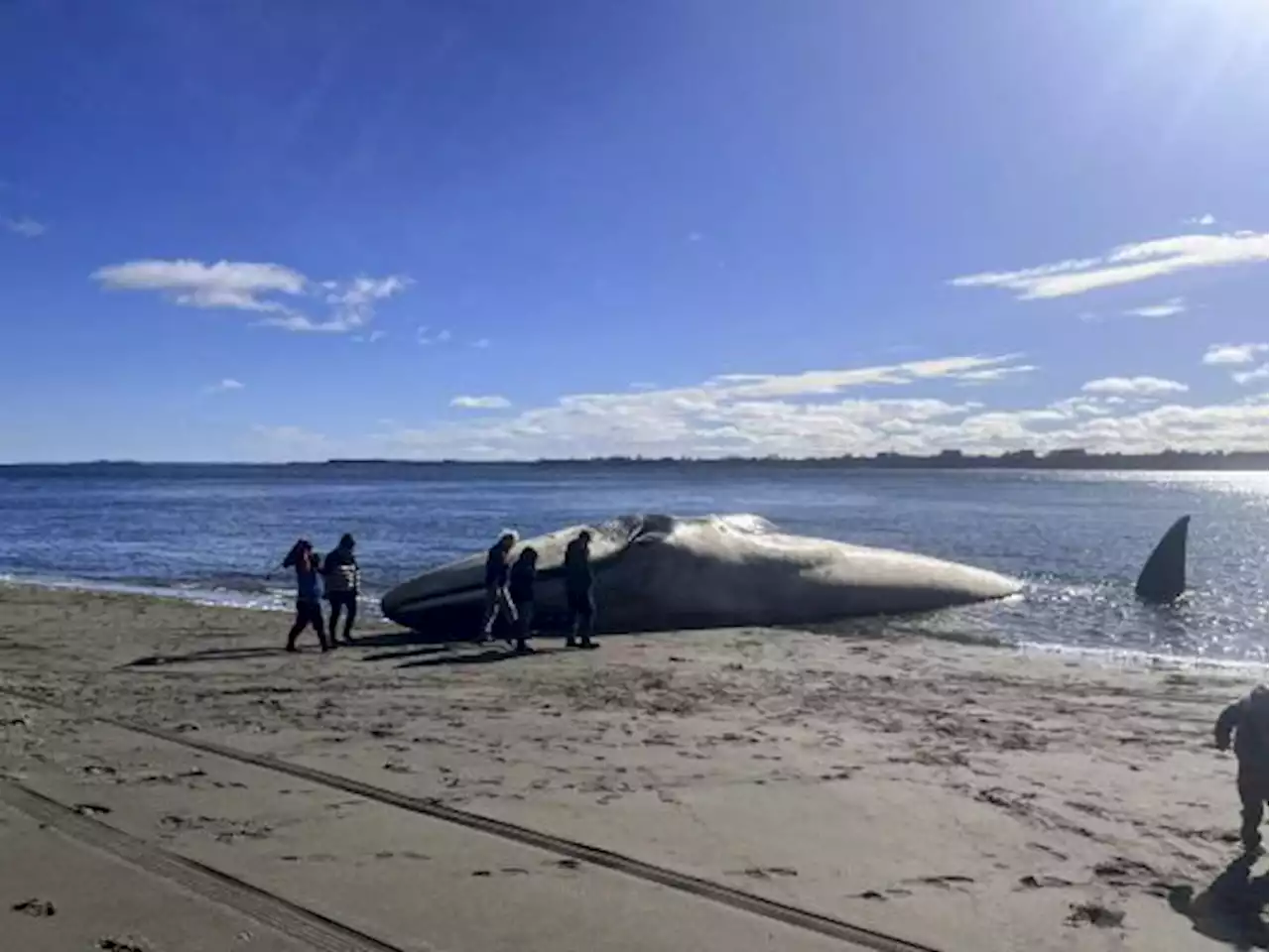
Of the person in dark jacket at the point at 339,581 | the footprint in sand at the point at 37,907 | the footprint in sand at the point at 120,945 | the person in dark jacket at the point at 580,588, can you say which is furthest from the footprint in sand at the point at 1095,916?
the person in dark jacket at the point at 339,581

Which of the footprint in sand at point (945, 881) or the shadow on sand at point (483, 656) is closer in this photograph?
the footprint in sand at point (945, 881)

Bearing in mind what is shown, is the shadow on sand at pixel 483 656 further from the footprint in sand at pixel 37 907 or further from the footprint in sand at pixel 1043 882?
the footprint in sand at pixel 1043 882

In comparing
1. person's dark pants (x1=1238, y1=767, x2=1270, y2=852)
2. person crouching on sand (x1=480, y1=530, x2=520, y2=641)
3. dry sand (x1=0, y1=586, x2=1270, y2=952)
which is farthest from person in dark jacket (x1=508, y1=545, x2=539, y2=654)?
person's dark pants (x1=1238, y1=767, x2=1270, y2=852)

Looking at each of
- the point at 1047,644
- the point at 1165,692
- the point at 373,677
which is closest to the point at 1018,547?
the point at 1047,644

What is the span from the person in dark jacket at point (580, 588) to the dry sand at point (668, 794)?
2017 mm

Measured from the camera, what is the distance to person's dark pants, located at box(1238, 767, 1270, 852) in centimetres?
625

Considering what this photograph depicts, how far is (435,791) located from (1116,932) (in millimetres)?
4272

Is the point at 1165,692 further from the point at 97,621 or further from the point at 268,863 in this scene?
the point at 97,621

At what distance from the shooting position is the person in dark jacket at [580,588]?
16672mm

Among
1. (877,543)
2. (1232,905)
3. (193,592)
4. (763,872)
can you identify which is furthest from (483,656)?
(877,543)

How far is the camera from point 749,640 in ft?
57.4

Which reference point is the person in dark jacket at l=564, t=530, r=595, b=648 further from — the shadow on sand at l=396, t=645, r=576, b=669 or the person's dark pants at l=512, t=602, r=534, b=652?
the person's dark pants at l=512, t=602, r=534, b=652

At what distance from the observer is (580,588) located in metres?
16.7

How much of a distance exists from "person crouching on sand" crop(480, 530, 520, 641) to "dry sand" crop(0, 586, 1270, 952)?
222 cm
